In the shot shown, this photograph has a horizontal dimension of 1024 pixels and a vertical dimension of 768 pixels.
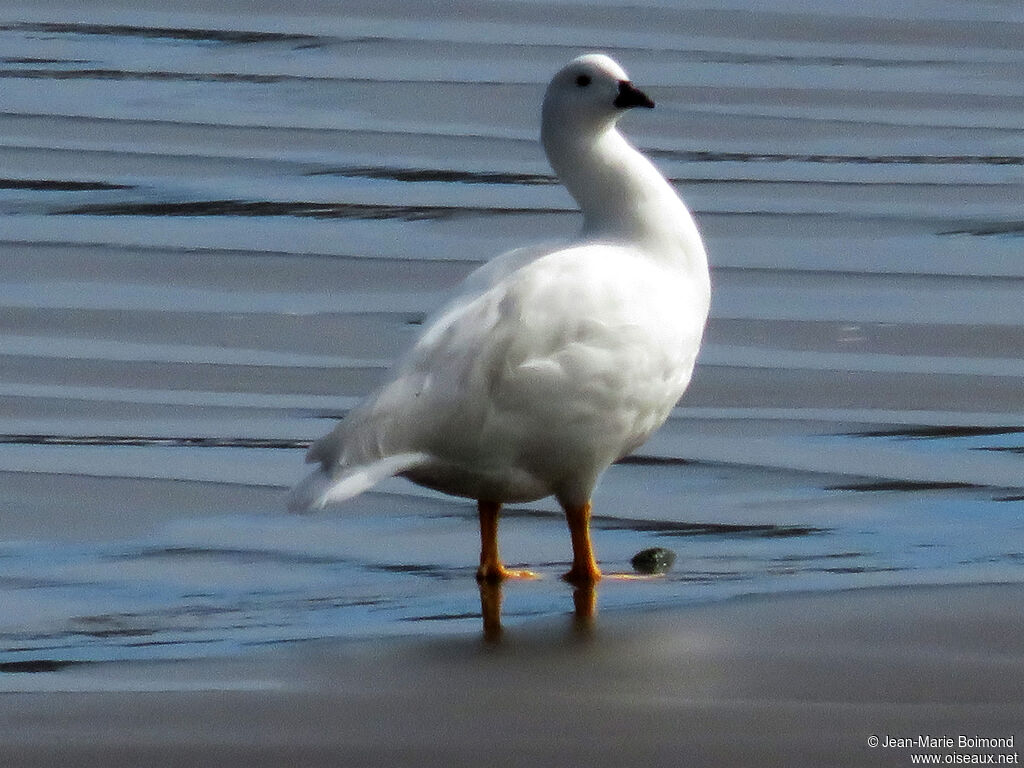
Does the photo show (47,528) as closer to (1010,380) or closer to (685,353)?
(685,353)

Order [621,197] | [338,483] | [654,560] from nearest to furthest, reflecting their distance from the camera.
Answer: [338,483], [654,560], [621,197]

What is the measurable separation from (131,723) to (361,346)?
424 centimetres

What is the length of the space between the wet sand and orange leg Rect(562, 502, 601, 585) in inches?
16.7

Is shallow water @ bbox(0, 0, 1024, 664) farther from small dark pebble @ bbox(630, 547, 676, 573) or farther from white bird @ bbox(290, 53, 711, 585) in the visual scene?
white bird @ bbox(290, 53, 711, 585)

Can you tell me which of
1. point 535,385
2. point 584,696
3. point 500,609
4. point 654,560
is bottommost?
point 584,696

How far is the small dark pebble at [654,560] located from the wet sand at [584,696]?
521 millimetres

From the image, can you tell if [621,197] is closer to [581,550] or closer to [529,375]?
[529,375]

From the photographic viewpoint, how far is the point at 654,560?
7223 mm

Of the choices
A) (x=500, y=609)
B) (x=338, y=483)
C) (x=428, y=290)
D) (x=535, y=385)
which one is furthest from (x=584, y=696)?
(x=428, y=290)

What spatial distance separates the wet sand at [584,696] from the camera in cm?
550

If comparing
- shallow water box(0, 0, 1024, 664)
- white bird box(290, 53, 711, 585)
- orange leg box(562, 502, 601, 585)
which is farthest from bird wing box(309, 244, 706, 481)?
shallow water box(0, 0, 1024, 664)

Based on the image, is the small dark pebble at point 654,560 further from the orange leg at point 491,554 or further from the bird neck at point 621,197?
the bird neck at point 621,197

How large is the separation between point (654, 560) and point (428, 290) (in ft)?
11.8

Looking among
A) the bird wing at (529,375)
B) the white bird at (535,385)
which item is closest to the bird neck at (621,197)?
the white bird at (535,385)
